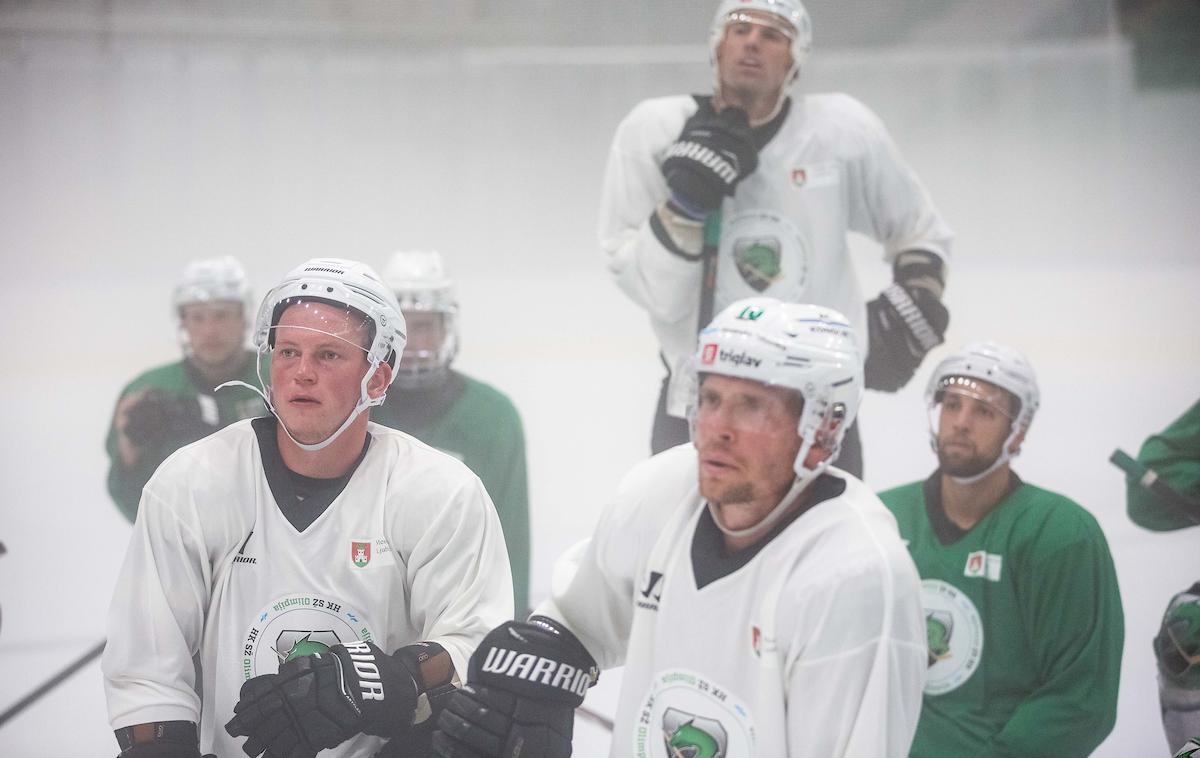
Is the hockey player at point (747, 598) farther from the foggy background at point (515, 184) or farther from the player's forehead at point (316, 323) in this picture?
the foggy background at point (515, 184)

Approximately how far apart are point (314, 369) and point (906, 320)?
5.39ft

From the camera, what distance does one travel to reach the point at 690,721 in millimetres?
1741

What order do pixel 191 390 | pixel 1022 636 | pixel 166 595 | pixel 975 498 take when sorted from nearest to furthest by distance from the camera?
pixel 166 595
pixel 1022 636
pixel 975 498
pixel 191 390

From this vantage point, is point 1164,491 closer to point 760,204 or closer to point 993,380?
point 993,380

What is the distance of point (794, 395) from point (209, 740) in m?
1.05

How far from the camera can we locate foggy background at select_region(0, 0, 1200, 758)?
4230 mm

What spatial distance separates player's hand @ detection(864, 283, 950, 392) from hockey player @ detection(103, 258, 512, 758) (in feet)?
4.73

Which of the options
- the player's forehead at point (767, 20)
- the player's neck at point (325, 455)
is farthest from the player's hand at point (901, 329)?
the player's neck at point (325, 455)

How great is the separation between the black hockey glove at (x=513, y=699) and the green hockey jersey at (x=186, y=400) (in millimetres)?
1721

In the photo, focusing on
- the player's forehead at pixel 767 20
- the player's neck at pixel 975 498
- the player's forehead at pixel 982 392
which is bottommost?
the player's neck at pixel 975 498

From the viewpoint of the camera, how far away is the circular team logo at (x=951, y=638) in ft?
8.89

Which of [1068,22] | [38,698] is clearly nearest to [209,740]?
[38,698]

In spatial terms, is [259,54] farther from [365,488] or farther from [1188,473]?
[1188,473]

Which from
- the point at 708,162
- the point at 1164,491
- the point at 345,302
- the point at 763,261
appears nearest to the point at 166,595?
the point at 345,302
